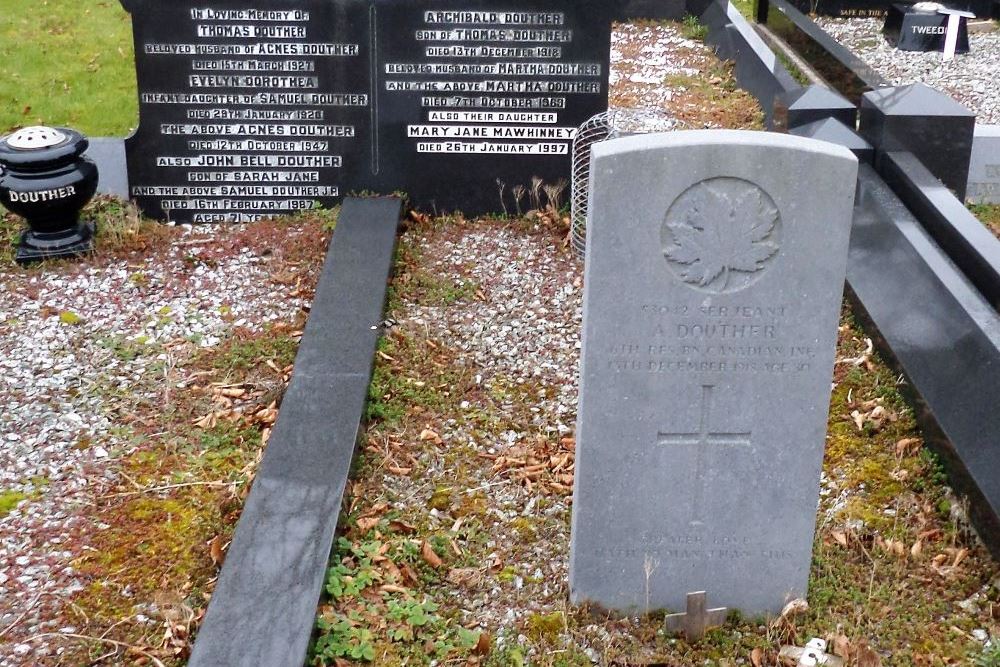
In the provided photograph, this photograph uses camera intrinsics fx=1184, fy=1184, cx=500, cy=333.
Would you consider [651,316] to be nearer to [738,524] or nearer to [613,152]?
[613,152]

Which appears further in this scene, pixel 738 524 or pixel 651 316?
pixel 738 524

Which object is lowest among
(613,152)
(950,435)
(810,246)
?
(950,435)

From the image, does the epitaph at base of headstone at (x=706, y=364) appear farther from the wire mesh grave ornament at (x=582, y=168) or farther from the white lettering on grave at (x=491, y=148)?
the white lettering on grave at (x=491, y=148)

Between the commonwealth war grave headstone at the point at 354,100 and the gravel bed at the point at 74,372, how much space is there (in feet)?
1.78

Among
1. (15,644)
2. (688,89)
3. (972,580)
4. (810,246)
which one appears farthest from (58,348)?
(688,89)

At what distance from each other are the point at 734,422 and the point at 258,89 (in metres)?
4.84

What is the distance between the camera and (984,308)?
536 centimetres

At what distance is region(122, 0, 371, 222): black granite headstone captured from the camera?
7.62m

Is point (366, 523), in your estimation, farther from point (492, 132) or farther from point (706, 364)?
point (492, 132)

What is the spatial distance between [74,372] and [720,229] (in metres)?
Answer: 3.58

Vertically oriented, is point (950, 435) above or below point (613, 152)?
below

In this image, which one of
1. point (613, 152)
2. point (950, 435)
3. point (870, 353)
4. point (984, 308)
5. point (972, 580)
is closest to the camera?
point (613, 152)

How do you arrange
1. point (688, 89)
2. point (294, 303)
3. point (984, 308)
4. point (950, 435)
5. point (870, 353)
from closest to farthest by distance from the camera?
point (950, 435) → point (984, 308) → point (870, 353) → point (294, 303) → point (688, 89)

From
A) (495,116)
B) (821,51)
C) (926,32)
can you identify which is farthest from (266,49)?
(926,32)
